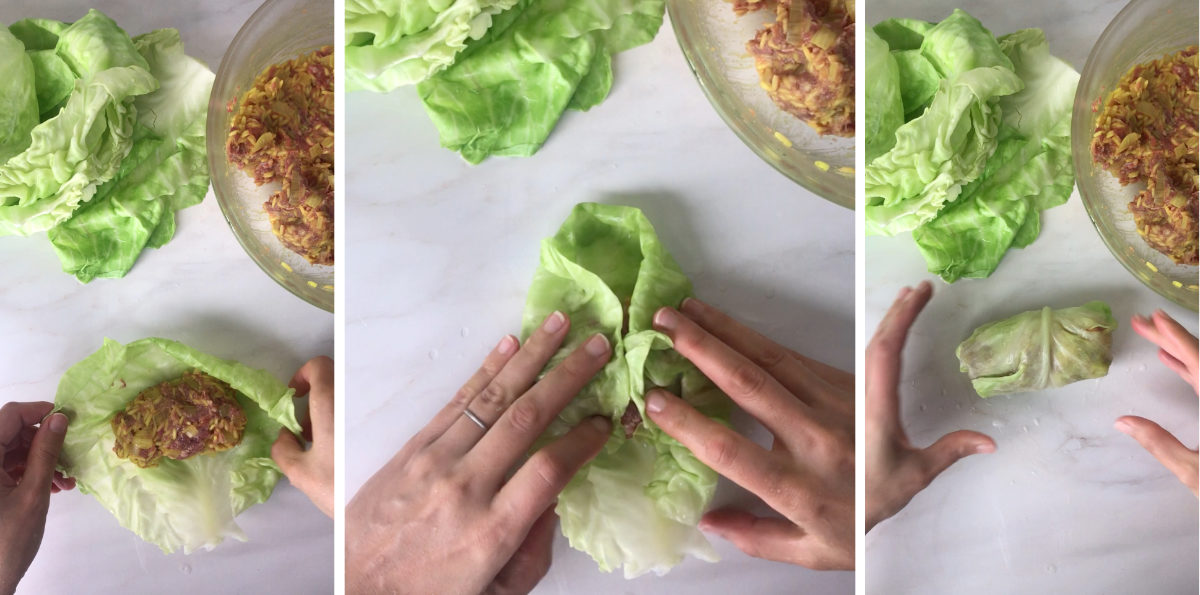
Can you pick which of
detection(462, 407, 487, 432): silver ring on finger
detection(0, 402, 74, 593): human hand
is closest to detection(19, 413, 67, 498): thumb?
detection(0, 402, 74, 593): human hand

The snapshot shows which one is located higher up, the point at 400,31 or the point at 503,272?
the point at 400,31

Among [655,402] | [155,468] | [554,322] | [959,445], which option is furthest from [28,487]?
[959,445]

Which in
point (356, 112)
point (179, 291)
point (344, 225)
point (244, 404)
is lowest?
point (244, 404)

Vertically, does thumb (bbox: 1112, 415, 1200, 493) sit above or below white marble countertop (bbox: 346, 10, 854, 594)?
below

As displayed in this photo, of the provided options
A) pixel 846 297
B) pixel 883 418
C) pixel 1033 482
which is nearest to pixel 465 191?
pixel 846 297

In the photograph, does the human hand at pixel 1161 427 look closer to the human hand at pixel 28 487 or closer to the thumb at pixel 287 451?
the thumb at pixel 287 451

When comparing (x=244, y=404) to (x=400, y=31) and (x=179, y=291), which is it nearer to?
(x=179, y=291)

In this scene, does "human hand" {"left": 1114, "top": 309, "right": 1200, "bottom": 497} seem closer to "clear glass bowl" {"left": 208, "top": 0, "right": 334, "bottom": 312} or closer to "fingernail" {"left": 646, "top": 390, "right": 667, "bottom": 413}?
"fingernail" {"left": 646, "top": 390, "right": 667, "bottom": 413}
